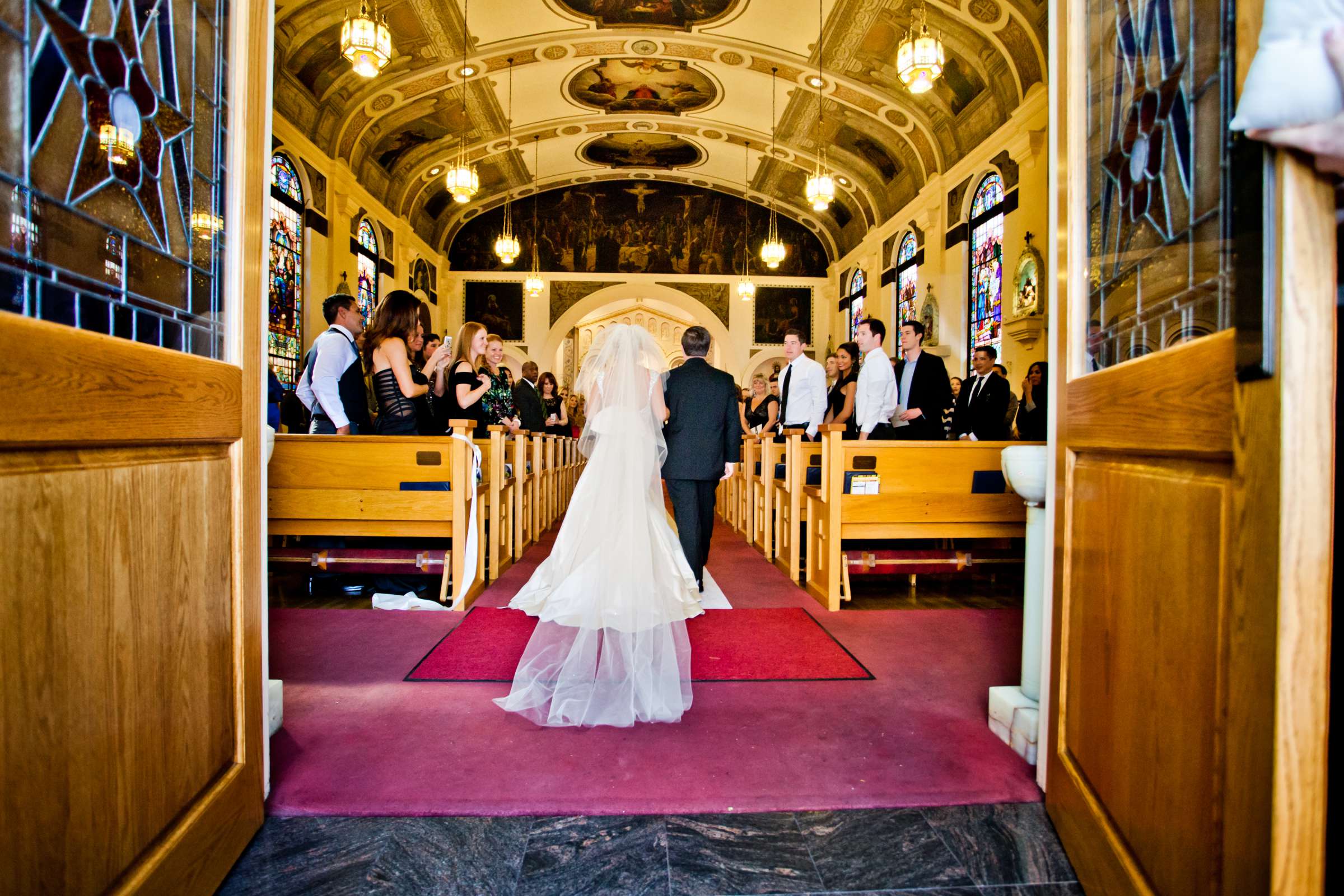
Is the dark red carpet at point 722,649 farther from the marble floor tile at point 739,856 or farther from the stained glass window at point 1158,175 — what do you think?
the stained glass window at point 1158,175

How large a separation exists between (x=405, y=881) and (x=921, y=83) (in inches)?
300

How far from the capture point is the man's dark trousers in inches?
156

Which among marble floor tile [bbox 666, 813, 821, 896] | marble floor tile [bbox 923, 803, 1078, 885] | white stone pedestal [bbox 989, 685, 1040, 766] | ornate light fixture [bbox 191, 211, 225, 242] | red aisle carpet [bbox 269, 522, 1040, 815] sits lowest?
marble floor tile [bbox 923, 803, 1078, 885]

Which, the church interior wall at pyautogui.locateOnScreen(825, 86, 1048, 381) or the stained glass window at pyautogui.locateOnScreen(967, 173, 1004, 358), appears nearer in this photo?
the church interior wall at pyautogui.locateOnScreen(825, 86, 1048, 381)

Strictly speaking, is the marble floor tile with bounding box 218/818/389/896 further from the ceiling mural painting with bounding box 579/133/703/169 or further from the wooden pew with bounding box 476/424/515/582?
the ceiling mural painting with bounding box 579/133/703/169

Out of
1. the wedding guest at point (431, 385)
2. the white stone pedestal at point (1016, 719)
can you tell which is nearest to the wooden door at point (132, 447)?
the white stone pedestal at point (1016, 719)

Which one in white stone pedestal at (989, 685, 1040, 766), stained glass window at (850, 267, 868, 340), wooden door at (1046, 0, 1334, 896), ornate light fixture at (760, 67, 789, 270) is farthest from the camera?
stained glass window at (850, 267, 868, 340)

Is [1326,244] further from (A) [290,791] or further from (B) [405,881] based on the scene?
(A) [290,791]

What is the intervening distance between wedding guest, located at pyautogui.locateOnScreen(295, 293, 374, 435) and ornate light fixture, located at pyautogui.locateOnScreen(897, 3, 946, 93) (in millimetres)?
5657

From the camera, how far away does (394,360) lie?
13.0ft

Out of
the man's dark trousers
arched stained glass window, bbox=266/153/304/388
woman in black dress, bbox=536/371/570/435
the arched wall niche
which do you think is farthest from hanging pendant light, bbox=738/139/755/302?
the man's dark trousers

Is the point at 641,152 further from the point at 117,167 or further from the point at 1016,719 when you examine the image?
the point at 117,167

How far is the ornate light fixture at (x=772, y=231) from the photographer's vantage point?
1155 centimetres

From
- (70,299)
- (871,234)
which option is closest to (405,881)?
(70,299)
